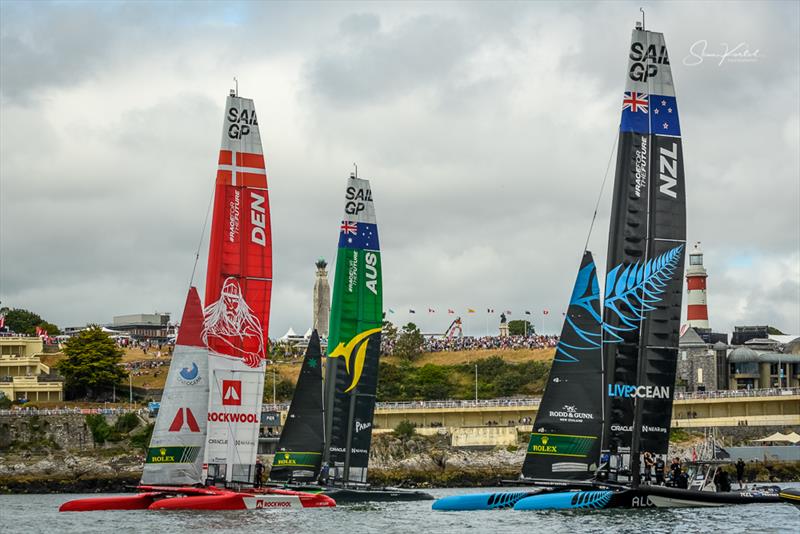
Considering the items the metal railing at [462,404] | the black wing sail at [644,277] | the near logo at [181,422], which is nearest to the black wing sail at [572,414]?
the black wing sail at [644,277]

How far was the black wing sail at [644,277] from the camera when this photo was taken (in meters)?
33.9

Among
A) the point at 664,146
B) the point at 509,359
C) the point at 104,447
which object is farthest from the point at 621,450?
the point at 509,359

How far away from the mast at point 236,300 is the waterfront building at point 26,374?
53402mm

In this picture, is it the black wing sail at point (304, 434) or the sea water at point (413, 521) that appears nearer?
the sea water at point (413, 521)

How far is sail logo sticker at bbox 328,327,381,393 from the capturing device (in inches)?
1763

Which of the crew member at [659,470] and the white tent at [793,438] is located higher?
the white tent at [793,438]

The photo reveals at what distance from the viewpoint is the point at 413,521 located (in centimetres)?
3628

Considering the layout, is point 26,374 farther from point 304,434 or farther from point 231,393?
point 231,393

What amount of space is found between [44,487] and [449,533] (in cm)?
4035

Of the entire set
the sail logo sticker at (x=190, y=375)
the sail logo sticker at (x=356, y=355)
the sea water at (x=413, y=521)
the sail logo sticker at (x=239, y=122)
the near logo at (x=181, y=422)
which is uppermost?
the sail logo sticker at (x=239, y=122)

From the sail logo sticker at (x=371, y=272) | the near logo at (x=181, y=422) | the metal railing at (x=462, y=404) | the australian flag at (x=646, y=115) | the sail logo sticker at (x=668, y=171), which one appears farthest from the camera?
the metal railing at (x=462, y=404)

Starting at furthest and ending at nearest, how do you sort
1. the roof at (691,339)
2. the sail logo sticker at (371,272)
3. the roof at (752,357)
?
the roof at (752,357) → the roof at (691,339) → the sail logo sticker at (371,272)

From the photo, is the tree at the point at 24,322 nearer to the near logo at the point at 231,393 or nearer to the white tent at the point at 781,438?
the white tent at the point at 781,438

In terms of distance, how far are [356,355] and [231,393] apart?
23.9ft
